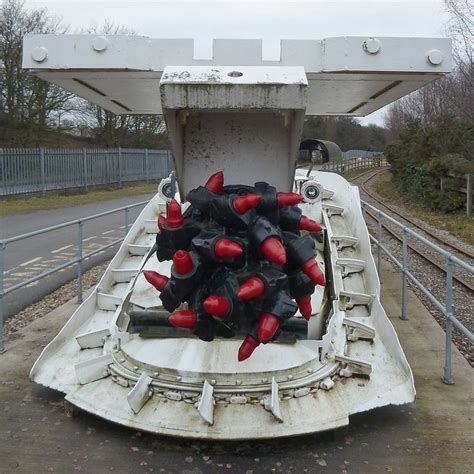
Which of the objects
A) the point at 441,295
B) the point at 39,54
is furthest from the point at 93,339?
the point at 441,295

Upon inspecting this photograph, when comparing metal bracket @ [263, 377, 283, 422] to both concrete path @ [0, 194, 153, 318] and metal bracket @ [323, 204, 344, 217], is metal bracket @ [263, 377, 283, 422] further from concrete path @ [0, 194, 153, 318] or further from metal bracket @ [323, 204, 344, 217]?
concrete path @ [0, 194, 153, 318]

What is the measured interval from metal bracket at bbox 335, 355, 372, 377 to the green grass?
1707cm

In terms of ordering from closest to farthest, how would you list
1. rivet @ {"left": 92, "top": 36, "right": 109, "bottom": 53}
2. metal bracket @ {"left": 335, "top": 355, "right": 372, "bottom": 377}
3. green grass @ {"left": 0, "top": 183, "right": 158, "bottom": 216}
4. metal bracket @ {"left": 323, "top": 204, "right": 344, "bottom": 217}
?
rivet @ {"left": 92, "top": 36, "right": 109, "bottom": 53} < metal bracket @ {"left": 335, "top": 355, "right": 372, "bottom": 377} < metal bracket @ {"left": 323, "top": 204, "right": 344, "bottom": 217} < green grass @ {"left": 0, "top": 183, "right": 158, "bottom": 216}

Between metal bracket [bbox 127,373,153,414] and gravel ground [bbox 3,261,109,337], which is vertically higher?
metal bracket [bbox 127,373,153,414]

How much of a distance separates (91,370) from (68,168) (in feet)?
82.1

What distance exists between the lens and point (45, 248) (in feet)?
40.7

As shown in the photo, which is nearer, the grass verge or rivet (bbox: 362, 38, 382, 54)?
rivet (bbox: 362, 38, 382, 54)

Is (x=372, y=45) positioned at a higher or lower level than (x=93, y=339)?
higher

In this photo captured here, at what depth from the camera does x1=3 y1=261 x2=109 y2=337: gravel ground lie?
23.4ft

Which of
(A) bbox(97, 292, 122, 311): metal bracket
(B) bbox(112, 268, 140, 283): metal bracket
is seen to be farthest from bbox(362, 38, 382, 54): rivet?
(B) bbox(112, 268, 140, 283): metal bracket

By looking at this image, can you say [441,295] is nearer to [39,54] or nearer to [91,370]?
[91,370]

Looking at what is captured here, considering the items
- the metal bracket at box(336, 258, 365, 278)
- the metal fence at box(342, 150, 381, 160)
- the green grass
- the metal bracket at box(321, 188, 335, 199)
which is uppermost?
the metal fence at box(342, 150, 381, 160)

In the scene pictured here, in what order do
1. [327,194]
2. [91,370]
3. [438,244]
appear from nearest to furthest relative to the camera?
[91,370] < [327,194] < [438,244]

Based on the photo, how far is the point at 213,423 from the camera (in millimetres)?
3781
